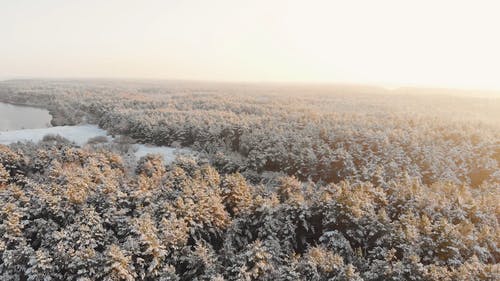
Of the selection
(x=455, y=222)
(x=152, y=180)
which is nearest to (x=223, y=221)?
(x=152, y=180)

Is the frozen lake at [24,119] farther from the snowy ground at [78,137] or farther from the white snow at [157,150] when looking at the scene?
the white snow at [157,150]

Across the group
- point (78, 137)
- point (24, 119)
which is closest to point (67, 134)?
point (78, 137)

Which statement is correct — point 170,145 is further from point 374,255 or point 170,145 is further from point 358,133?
point 374,255

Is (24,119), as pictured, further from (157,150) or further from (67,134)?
(157,150)

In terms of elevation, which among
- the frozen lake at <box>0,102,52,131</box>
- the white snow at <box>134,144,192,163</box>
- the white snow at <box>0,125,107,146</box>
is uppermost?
the white snow at <box>0,125,107,146</box>

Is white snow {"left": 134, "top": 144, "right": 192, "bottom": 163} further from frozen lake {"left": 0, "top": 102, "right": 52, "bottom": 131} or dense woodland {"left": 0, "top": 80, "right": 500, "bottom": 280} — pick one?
frozen lake {"left": 0, "top": 102, "right": 52, "bottom": 131}

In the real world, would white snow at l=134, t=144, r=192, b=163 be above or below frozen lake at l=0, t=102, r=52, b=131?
above

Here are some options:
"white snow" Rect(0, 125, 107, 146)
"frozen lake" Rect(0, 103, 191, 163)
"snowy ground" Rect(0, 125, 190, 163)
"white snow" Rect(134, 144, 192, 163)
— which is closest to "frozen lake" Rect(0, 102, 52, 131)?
"frozen lake" Rect(0, 103, 191, 163)
